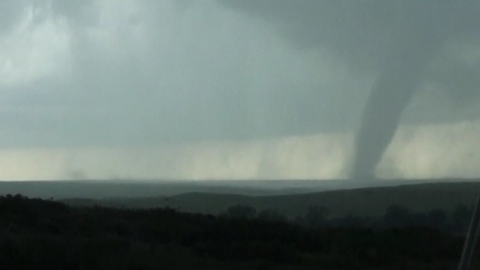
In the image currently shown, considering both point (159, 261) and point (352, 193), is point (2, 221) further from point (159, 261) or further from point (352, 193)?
point (352, 193)

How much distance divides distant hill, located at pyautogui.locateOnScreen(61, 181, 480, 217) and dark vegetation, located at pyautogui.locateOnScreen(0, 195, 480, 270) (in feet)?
107

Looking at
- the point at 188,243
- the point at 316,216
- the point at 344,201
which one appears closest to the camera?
the point at 188,243

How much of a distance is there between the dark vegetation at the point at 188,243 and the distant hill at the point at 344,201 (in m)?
32.8

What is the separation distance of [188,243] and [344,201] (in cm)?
5259

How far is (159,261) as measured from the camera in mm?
19406

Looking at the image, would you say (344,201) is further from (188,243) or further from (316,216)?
(188,243)

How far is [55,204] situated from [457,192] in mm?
48317

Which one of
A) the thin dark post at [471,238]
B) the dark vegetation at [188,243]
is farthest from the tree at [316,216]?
the thin dark post at [471,238]

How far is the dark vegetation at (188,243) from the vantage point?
1958 cm

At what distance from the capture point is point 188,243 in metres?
25.6

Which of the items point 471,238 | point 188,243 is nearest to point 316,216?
point 188,243

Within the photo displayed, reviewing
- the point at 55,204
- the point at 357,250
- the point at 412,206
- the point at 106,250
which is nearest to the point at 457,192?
the point at 412,206

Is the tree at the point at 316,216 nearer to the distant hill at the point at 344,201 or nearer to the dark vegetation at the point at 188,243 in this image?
the distant hill at the point at 344,201

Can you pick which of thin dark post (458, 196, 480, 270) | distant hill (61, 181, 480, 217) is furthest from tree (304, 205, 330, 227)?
thin dark post (458, 196, 480, 270)
